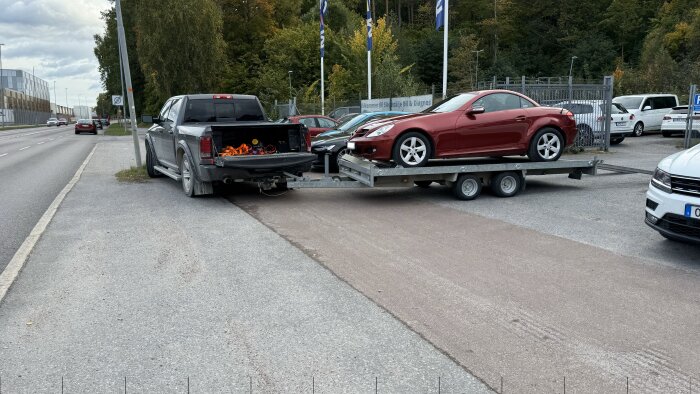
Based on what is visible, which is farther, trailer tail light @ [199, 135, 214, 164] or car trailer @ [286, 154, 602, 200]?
car trailer @ [286, 154, 602, 200]

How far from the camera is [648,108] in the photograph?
23906 millimetres

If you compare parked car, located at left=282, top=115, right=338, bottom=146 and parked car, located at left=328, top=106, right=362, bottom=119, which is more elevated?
parked car, located at left=328, top=106, right=362, bottom=119

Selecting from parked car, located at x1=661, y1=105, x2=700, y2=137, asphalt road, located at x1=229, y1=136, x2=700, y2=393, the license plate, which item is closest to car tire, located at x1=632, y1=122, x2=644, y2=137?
parked car, located at x1=661, y1=105, x2=700, y2=137

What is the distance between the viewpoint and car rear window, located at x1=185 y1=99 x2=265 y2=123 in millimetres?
11180

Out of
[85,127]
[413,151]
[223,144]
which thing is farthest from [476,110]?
[85,127]

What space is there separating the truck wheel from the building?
87489mm

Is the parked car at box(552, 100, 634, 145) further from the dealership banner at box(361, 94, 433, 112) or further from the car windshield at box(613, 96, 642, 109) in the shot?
the car windshield at box(613, 96, 642, 109)

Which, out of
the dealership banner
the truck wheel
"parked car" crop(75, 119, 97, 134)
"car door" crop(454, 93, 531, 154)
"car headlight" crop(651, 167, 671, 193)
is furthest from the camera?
"parked car" crop(75, 119, 97, 134)

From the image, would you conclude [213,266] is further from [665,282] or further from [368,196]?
[368,196]

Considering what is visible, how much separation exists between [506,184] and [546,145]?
44.6 inches

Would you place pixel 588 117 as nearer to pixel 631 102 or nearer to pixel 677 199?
pixel 631 102

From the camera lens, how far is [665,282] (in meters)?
5.30

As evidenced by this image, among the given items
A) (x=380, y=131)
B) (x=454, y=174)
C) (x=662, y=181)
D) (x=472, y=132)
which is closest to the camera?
(x=662, y=181)

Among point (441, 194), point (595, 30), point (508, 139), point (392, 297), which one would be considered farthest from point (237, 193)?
point (595, 30)
